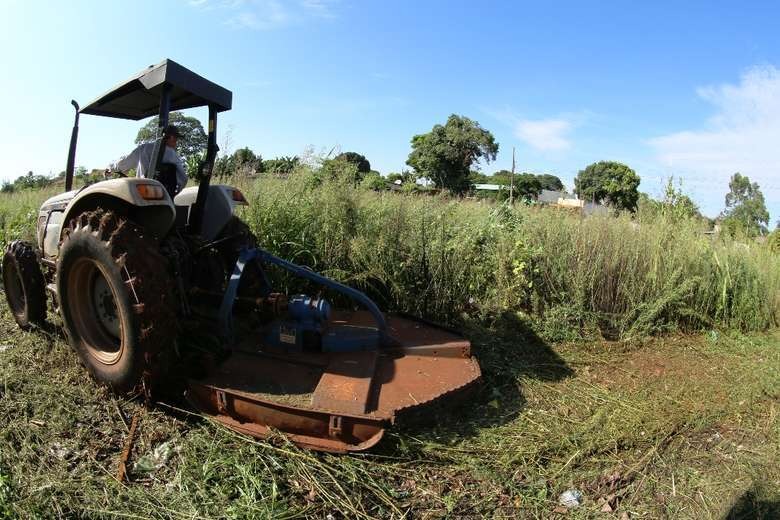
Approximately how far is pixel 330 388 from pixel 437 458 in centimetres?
68

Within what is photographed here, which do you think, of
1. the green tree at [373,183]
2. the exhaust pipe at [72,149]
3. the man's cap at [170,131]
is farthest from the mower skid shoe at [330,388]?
the green tree at [373,183]

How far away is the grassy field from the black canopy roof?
1475 millimetres

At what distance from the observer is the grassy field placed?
2.36 meters

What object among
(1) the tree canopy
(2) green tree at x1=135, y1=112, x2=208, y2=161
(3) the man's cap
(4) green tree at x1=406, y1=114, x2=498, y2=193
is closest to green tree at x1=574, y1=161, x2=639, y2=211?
(1) the tree canopy

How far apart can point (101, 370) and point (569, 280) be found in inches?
161

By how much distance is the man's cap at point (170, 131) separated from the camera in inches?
124

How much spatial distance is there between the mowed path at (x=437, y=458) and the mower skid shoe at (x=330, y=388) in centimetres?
11

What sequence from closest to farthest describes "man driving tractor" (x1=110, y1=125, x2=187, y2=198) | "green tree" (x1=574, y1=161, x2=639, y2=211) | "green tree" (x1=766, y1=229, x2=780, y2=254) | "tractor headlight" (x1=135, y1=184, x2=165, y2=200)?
"tractor headlight" (x1=135, y1=184, x2=165, y2=200), "man driving tractor" (x1=110, y1=125, x2=187, y2=198), "green tree" (x1=766, y1=229, x2=780, y2=254), "green tree" (x1=574, y1=161, x2=639, y2=211)

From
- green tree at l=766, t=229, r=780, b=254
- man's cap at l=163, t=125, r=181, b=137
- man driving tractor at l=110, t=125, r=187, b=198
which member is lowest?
green tree at l=766, t=229, r=780, b=254

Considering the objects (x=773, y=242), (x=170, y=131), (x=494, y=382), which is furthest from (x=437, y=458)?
(x=773, y=242)

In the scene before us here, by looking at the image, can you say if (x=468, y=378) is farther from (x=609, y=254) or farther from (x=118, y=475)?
(x=609, y=254)

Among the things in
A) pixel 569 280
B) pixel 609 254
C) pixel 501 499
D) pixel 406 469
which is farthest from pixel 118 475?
pixel 609 254

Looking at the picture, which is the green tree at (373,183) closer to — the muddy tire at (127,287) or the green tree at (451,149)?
the muddy tire at (127,287)

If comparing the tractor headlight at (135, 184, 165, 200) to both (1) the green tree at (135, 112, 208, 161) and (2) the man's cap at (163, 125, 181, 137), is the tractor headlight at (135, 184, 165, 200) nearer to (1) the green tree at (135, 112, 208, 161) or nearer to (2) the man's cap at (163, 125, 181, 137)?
(2) the man's cap at (163, 125, 181, 137)
